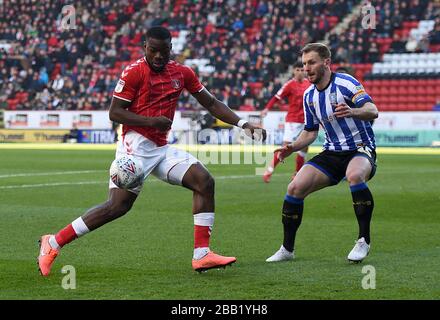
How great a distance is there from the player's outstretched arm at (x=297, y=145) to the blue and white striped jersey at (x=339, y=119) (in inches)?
8.9

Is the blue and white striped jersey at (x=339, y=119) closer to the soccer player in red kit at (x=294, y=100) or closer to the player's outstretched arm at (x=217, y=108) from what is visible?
the player's outstretched arm at (x=217, y=108)

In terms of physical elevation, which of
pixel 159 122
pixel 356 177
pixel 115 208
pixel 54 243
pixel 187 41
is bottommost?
pixel 54 243

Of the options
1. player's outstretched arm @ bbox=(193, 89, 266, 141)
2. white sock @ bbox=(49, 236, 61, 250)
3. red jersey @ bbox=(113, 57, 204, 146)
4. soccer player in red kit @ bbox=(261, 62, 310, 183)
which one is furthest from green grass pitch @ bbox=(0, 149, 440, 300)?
soccer player in red kit @ bbox=(261, 62, 310, 183)

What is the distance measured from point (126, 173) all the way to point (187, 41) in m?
37.3

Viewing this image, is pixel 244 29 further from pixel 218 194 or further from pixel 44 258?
pixel 44 258

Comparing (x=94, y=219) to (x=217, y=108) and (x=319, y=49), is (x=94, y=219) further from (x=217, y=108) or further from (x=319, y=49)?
(x=319, y=49)

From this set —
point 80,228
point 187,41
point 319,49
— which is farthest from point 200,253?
point 187,41

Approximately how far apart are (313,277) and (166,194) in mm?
8589

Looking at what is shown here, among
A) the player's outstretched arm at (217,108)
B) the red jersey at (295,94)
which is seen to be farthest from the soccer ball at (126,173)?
the red jersey at (295,94)

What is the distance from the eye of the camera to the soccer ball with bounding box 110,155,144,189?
778 cm

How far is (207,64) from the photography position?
4212cm

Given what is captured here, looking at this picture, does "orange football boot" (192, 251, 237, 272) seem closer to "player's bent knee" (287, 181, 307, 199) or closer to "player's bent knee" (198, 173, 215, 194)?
"player's bent knee" (198, 173, 215, 194)

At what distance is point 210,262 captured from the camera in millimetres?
7891
